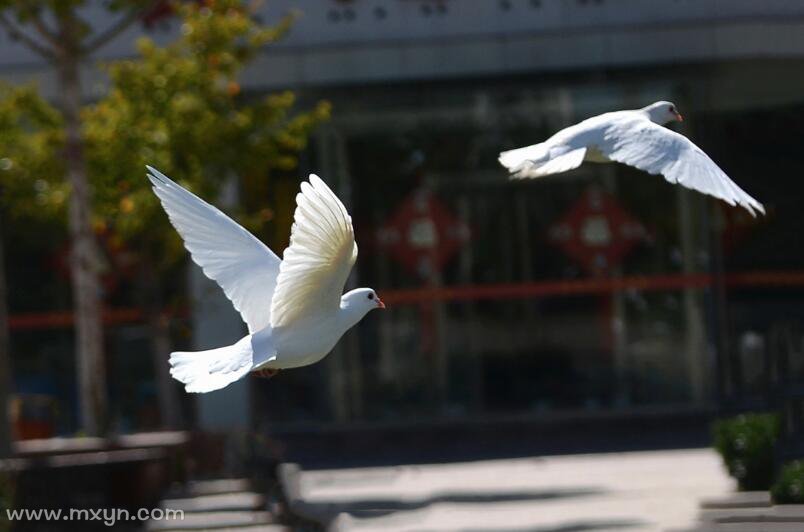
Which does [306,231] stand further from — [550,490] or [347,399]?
[347,399]

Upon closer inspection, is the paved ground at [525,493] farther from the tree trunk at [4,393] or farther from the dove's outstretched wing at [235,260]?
the tree trunk at [4,393]

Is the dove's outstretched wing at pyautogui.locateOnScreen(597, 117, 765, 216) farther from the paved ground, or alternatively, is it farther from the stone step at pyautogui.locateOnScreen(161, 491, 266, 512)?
the stone step at pyautogui.locateOnScreen(161, 491, 266, 512)

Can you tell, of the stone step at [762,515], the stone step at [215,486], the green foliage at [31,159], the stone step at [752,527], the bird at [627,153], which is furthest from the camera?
the green foliage at [31,159]

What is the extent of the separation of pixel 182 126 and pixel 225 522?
3921mm

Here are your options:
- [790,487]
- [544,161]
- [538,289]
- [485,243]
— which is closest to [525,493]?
[790,487]

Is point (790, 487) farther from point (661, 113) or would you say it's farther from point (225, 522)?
point (225, 522)

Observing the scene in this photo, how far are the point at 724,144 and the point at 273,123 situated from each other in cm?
743

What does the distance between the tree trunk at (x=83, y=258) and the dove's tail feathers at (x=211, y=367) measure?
6.25 metres

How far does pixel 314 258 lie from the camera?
7.64 meters

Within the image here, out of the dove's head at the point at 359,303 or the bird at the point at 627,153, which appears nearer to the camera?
the bird at the point at 627,153

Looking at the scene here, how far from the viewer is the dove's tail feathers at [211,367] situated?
756 centimetres

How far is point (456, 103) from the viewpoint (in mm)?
21109

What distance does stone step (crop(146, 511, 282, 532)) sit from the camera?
40.3 feet

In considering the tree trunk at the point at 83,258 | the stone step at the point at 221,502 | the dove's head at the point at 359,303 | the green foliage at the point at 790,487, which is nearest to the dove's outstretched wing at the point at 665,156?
the dove's head at the point at 359,303
